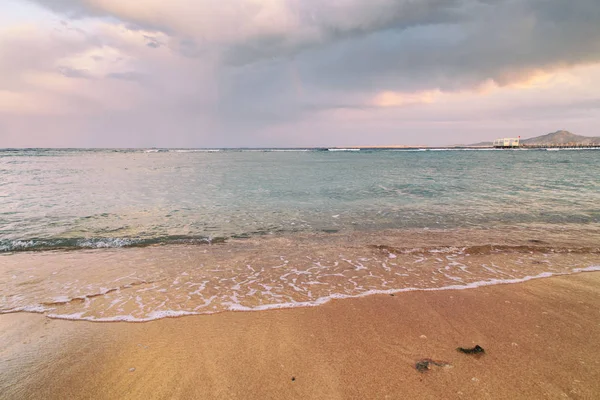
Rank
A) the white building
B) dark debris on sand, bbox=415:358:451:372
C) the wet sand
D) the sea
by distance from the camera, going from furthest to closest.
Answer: the white building < the sea < dark debris on sand, bbox=415:358:451:372 < the wet sand

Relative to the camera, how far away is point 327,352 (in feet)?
12.6

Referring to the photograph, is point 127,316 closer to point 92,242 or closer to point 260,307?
point 260,307

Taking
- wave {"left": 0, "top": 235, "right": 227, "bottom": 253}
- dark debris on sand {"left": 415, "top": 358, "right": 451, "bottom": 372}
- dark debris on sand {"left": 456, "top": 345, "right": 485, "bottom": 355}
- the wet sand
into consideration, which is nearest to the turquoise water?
wave {"left": 0, "top": 235, "right": 227, "bottom": 253}

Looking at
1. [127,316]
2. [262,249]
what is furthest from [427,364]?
[262,249]

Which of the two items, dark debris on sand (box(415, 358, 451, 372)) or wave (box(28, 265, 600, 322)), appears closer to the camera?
dark debris on sand (box(415, 358, 451, 372))

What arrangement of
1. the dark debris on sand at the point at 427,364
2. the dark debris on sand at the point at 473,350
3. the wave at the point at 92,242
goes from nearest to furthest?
the dark debris on sand at the point at 427,364
the dark debris on sand at the point at 473,350
the wave at the point at 92,242

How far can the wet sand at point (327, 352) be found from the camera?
322 cm

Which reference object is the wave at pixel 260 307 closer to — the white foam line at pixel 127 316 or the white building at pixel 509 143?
the white foam line at pixel 127 316

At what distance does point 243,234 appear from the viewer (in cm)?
1016

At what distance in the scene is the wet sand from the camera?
3225 millimetres

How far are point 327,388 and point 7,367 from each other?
3.87 m

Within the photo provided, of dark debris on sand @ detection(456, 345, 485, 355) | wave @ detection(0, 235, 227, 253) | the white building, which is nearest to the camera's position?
dark debris on sand @ detection(456, 345, 485, 355)

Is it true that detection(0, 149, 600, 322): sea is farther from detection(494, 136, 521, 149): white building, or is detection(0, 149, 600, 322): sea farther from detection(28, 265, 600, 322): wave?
detection(494, 136, 521, 149): white building

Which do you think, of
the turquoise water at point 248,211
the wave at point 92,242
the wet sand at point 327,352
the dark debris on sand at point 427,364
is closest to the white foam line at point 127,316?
the wet sand at point 327,352
